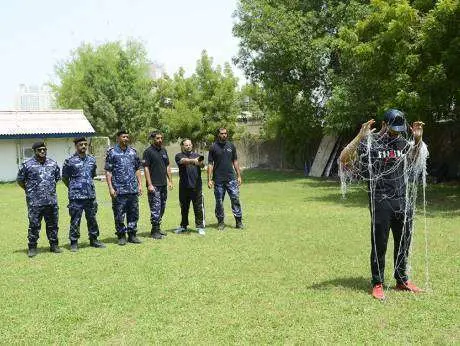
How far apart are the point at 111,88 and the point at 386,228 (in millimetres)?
31670

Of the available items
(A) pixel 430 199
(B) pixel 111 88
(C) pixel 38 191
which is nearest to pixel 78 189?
(C) pixel 38 191

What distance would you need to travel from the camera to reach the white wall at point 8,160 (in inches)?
1111

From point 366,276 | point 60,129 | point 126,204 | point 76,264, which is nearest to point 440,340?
point 366,276

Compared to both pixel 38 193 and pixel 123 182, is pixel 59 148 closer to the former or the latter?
pixel 123 182

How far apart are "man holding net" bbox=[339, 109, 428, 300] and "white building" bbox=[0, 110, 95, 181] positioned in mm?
24942

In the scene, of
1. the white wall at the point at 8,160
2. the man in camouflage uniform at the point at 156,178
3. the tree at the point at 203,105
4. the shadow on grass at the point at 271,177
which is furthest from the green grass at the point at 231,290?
the tree at the point at 203,105

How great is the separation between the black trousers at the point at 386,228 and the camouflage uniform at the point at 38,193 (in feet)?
16.8

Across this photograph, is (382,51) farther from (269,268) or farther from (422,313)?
(422,313)

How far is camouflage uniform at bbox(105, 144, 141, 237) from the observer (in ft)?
29.9

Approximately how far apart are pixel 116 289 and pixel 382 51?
9688 millimetres

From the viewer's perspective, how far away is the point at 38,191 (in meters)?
8.48

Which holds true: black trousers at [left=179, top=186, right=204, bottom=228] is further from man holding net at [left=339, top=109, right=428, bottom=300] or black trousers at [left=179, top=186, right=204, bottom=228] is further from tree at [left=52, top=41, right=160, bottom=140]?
tree at [left=52, top=41, right=160, bottom=140]

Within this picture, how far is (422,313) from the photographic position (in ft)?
16.9

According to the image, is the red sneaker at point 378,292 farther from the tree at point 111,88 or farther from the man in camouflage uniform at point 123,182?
the tree at point 111,88
